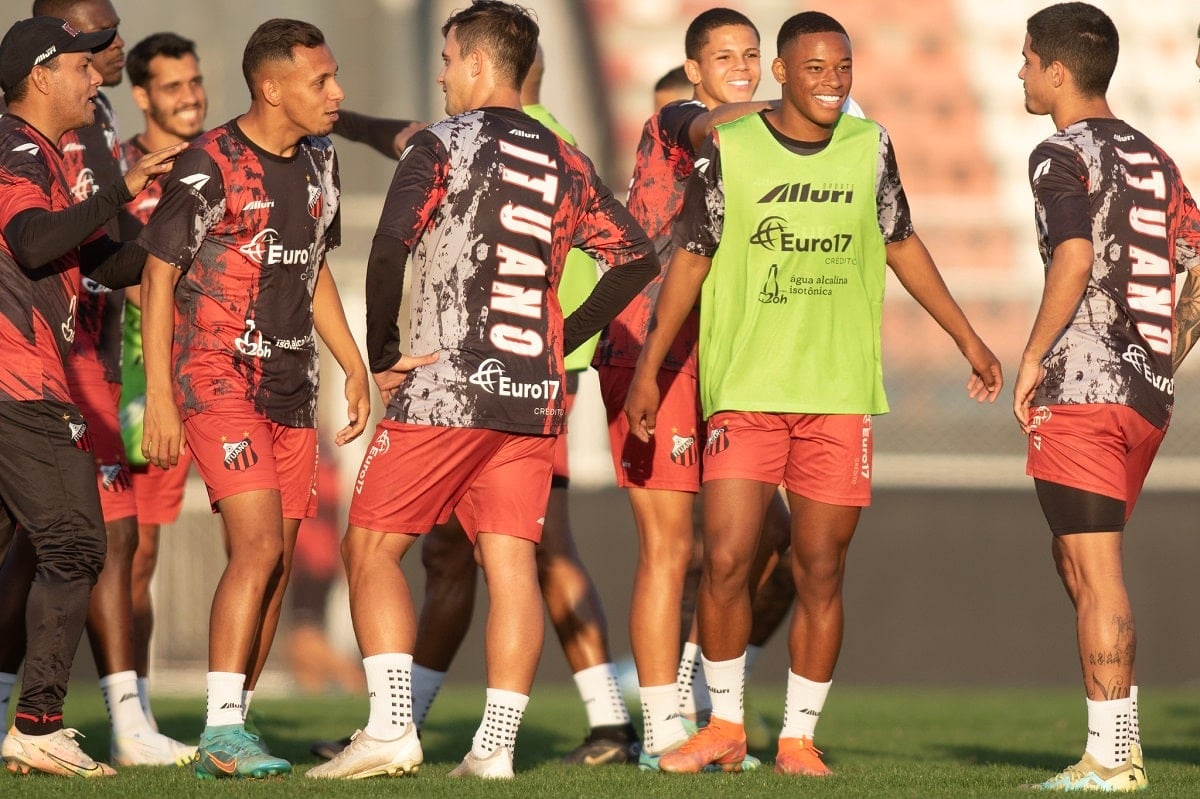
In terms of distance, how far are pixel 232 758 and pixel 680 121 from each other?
2.50 meters

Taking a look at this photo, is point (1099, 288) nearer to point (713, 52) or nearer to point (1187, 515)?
point (713, 52)

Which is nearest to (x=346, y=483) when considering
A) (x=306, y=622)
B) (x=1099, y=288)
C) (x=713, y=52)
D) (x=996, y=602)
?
(x=306, y=622)

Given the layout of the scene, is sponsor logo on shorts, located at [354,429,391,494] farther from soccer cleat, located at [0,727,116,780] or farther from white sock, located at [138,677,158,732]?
white sock, located at [138,677,158,732]

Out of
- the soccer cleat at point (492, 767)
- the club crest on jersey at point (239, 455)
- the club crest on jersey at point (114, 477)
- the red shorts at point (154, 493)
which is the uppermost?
the club crest on jersey at point (239, 455)

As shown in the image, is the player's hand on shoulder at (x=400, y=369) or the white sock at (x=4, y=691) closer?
the player's hand on shoulder at (x=400, y=369)

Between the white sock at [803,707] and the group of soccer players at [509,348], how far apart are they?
0.03 ft

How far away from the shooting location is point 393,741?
4855 mm

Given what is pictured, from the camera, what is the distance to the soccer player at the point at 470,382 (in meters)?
4.89

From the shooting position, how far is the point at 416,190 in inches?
192

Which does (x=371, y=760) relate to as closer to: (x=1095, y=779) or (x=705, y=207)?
(x=705, y=207)

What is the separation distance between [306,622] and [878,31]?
7.66 metres

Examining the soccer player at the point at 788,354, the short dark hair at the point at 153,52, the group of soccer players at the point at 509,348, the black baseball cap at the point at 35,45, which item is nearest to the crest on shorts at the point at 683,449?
the group of soccer players at the point at 509,348

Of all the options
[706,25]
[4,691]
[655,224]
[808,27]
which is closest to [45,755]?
[4,691]

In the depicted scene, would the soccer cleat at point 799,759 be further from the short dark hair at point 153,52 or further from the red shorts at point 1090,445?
the short dark hair at point 153,52
